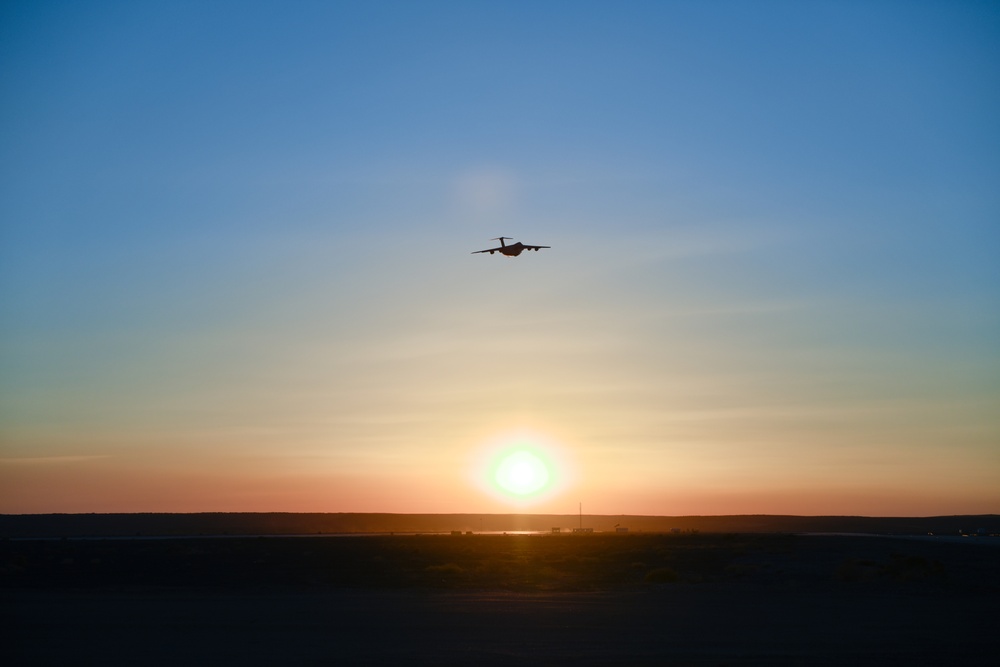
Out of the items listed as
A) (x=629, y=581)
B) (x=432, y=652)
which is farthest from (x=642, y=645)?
(x=629, y=581)

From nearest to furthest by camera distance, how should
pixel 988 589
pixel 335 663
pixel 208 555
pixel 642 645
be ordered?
1. pixel 335 663
2. pixel 642 645
3. pixel 988 589
4. pixel 208 555

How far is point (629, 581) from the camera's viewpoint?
45.4 metres

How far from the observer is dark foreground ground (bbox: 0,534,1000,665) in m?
25.0

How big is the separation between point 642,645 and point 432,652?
5562 mm

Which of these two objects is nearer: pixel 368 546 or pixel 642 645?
pixel 642 645

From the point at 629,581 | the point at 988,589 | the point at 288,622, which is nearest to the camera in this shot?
the point at 288,622

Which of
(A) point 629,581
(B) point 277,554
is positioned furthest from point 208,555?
(A) point 629,581

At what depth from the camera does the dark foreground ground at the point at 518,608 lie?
25.0m

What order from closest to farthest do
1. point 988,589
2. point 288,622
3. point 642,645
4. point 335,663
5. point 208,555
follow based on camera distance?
point 335,663
point 642,645
point 288,622
point 988,589
point 208,555

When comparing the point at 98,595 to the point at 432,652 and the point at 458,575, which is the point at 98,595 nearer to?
the point at 458,575

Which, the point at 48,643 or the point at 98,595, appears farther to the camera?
the point at 98,595

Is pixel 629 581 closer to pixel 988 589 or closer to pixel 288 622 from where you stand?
pixel 988 589

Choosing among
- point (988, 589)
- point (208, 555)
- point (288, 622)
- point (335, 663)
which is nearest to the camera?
point (335, 663)

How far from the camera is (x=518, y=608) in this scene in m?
34.2
